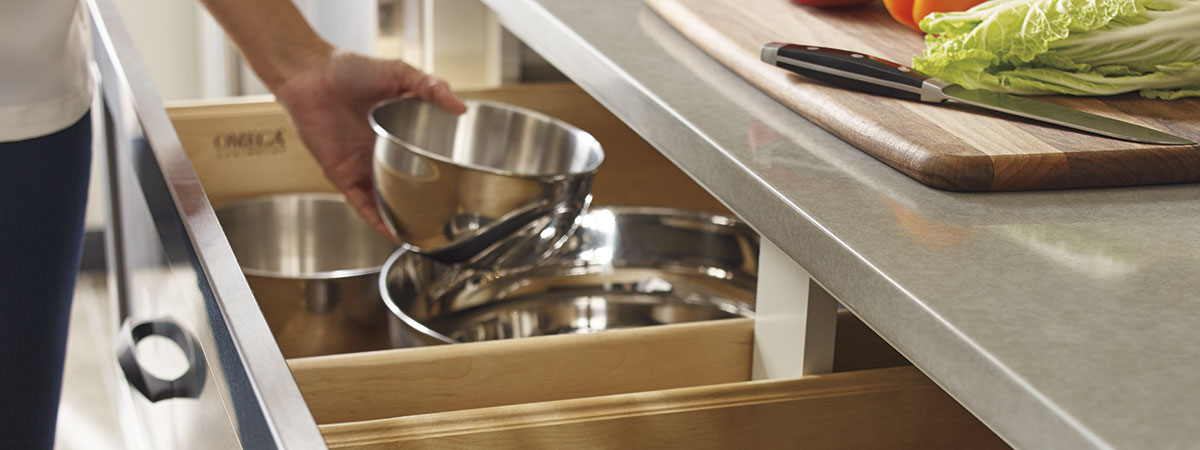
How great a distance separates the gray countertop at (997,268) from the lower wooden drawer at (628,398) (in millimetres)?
125

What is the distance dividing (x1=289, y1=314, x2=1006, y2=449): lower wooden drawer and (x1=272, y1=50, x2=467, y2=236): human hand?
1.21 feet

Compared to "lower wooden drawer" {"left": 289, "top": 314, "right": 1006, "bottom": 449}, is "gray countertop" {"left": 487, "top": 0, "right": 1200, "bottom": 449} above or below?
above

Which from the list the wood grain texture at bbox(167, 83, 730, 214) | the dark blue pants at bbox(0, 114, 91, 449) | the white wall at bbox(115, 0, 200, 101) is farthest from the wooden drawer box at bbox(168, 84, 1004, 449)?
the white wall at bbox(115, 0, 200, 101)

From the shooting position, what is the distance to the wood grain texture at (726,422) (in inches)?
25.5

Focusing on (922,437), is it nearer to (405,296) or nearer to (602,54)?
Result: (602,54)

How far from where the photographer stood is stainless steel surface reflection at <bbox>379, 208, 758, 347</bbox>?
1.23m

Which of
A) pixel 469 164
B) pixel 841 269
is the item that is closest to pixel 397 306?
pixel 469 164

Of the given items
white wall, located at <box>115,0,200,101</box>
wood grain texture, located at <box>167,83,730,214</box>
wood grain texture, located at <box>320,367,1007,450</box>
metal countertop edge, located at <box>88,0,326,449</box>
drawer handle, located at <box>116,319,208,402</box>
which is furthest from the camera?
white wall, located at <box>115,0,200,101</box>

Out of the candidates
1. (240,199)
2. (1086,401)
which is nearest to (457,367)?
(1086,401)

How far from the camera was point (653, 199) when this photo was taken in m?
1.51

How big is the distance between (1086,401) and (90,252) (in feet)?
8.74

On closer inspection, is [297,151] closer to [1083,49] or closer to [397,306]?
[397,306]

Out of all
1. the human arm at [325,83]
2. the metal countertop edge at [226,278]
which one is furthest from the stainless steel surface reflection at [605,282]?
the metal countertop edge at [226,278]

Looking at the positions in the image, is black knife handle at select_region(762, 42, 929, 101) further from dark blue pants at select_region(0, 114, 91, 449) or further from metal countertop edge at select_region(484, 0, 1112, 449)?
dark blue pants at select_region(0, 114, 91, 449)
